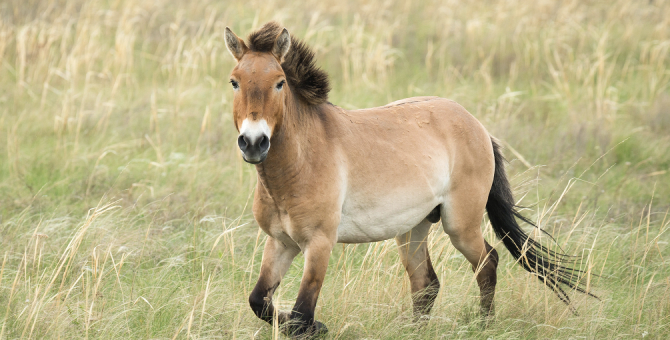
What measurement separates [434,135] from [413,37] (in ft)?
23.9

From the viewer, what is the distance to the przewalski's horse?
341 cm

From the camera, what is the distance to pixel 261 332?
12.5 feet

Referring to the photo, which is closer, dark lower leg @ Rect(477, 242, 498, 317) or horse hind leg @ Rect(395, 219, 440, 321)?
dark lower leg @ Rect(477, 242, 498, 317)

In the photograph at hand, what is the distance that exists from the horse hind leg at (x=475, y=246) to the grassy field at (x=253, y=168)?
0.12 m

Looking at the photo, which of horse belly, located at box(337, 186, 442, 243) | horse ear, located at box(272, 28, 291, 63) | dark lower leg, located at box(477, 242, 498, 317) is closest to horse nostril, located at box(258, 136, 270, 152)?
horse ear, located at box(272, 28, 291, 63)

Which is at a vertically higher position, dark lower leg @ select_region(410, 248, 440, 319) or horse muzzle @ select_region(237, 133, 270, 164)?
horse muzzle @ select_region(237, 133, 270, 164)

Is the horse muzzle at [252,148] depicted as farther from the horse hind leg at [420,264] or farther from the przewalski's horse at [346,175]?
→ the horse hind leg at [420,264]

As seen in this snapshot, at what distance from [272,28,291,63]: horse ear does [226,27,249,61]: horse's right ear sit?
0.16 meters

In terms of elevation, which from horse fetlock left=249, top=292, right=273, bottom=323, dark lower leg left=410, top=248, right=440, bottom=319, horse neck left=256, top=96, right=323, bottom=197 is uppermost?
horse neck left=256, top=96, right=323, bottom=197

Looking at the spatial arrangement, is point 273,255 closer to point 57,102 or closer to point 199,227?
point 199,227

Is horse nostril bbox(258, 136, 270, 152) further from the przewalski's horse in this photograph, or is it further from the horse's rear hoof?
the horse's rear hoof

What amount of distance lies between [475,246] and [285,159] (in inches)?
62.3

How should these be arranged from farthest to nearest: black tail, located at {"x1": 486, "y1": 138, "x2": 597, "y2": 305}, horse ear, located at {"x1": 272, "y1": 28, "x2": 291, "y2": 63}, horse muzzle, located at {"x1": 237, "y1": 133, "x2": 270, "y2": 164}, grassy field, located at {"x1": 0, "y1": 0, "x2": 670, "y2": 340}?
black tail, located at {"x1": 486, "y1": 138, "x2": 597, "y2": 305}
grassy field, located at {"x1": 0, "y1": 0, "x2": 670, "y2": 340}
horse ear, located at {"x1": 272, "y1": 28, "x2": 291, "y2": 63}
horse muzzle, located at {"x1": 237, "y1": 133, "x2": 270, "y2": 164}

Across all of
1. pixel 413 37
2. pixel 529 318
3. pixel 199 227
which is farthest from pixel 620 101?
pixel 199 227
